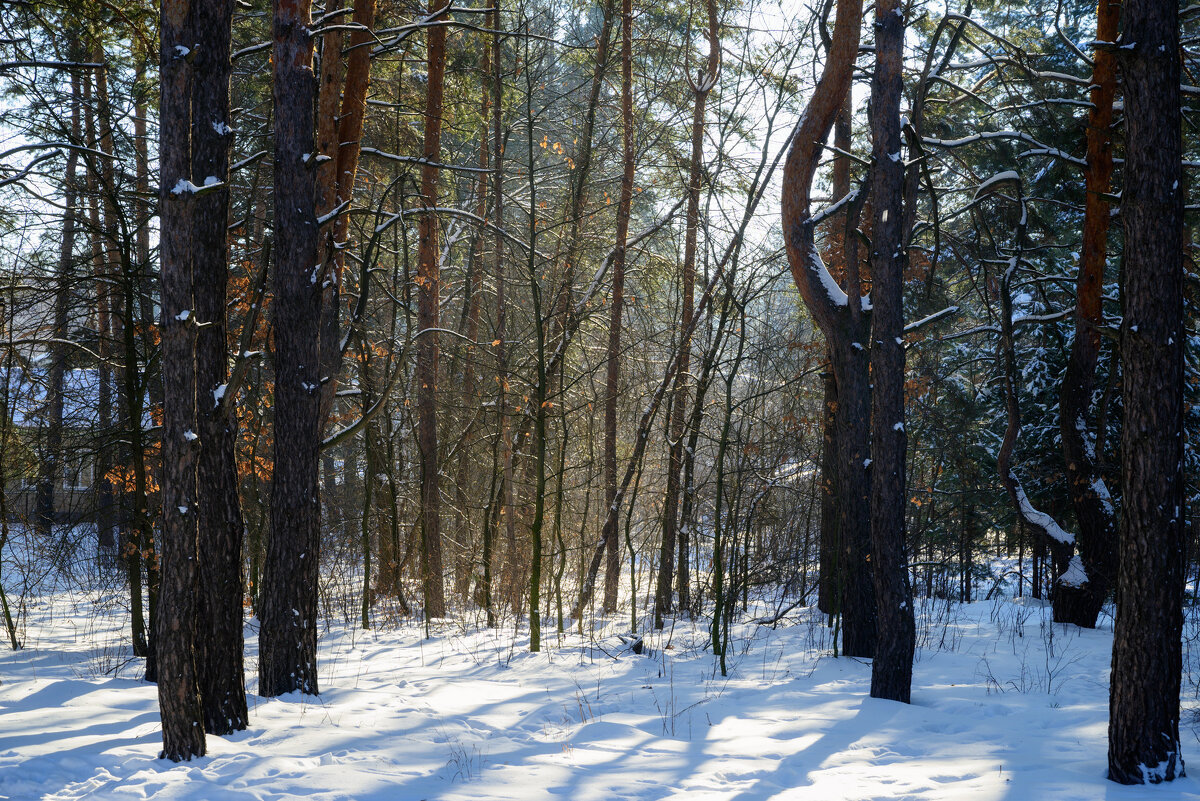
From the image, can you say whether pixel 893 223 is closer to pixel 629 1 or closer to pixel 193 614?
pixel 193 614

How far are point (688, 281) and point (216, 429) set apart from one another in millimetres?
8552

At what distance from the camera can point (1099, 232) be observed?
380 inches

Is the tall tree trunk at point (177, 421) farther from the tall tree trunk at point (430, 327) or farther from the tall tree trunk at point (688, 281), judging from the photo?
the tall tree trunk at point (688, 281)

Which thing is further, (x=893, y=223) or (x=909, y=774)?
(x=893, y=223)

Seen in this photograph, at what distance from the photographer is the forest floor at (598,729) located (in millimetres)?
4387

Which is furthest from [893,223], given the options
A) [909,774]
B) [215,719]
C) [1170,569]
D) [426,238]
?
[426,238]

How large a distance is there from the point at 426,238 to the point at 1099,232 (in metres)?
8.83

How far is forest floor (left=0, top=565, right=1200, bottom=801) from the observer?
14.4 ft

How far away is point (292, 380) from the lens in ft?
20.6

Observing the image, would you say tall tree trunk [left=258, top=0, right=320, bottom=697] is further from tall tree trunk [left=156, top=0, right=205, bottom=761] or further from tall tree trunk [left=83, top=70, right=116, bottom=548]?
tall tree trunk [left=83, top=70, right=116, bottom=548]

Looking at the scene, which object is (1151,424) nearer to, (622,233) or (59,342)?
(59,342)

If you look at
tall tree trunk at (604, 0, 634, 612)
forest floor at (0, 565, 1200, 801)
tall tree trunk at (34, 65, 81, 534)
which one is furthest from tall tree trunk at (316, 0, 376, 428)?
tall tree trunk at (604, 0, 634, 612)

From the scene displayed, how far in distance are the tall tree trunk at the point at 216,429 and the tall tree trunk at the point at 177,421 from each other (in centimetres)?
62

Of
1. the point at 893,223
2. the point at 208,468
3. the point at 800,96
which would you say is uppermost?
the point at 800,96
